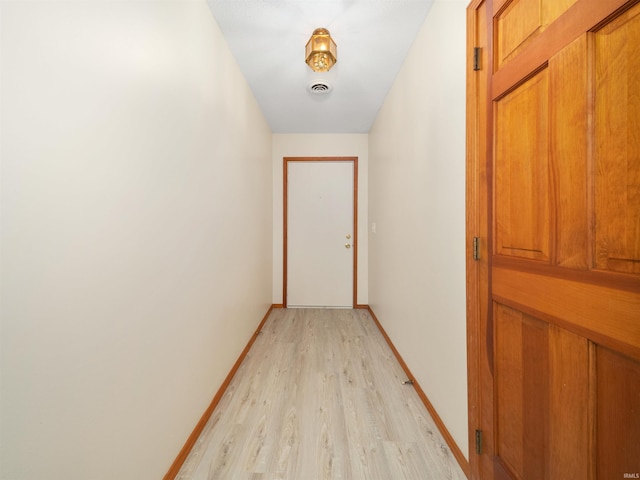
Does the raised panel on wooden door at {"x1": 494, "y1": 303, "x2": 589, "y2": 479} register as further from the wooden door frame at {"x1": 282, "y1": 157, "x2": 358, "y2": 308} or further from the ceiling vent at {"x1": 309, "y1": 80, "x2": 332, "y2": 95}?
the wooden door frame at {"x1": 282, "y1": 157, "x2": 358, "y2": 308}

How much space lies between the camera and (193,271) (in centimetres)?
137

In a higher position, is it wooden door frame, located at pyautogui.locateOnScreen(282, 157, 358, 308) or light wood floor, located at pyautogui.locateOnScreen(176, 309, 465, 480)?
wooden door frame, located at pyautogui.locateOnScreen(282, 157, 358, 308)

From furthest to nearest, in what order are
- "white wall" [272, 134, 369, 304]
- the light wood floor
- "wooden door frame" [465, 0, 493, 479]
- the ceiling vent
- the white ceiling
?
1. "white wall" [272, 134, 369, 304]
2. the ceiling vent
3. the white ceiling
4. the light wood floor
5. "wooden door frame" [465, 0, 493, 479]

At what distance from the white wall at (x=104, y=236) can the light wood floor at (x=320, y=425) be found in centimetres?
25

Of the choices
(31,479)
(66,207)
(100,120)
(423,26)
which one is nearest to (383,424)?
(31,479)

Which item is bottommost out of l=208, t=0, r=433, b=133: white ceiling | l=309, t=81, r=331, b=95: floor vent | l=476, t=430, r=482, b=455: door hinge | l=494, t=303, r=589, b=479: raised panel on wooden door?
l=476, t=430, r=482, b=455: door hinge

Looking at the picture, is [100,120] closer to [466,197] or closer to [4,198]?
[4,198]

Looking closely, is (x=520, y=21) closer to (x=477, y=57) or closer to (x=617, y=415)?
(x=477, y=57)

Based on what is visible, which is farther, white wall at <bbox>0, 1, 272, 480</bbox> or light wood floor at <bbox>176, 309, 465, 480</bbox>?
light wood floor at <bbox>176, 309, 465, 480</bbox>

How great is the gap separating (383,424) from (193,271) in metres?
1.37

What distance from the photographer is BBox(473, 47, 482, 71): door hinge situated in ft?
3.58

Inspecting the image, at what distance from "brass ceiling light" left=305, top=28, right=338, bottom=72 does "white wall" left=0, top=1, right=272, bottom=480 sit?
629 millimetres

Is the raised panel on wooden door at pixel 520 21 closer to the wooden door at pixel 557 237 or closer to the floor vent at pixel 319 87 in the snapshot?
the wooden door at pixel 557 237

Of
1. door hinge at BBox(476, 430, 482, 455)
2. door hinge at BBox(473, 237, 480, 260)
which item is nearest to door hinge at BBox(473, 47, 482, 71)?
door hinge at BBox(473, 237, 480, 260)
